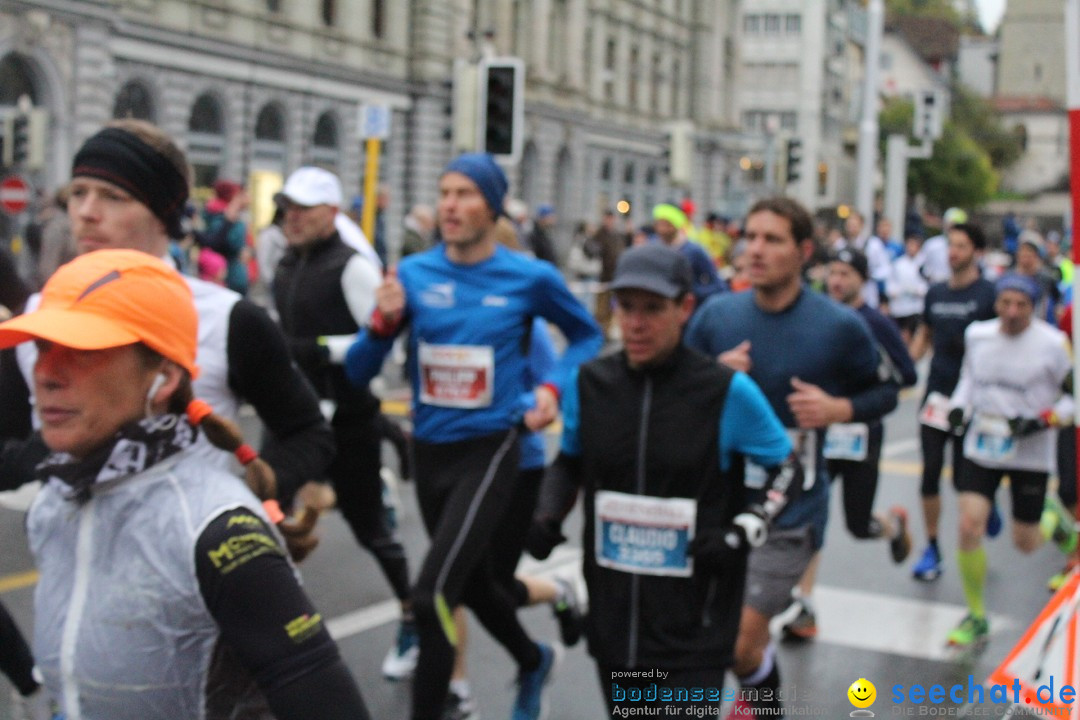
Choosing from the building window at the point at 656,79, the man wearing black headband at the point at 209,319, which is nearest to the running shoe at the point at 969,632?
the man wearing black headband at the point at 209,319

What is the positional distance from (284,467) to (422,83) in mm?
39182

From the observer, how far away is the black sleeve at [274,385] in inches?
129

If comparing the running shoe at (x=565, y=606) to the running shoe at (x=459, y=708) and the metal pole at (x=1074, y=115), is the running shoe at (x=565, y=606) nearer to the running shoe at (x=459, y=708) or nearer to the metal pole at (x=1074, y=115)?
the running shoe at (x=459, y=708)

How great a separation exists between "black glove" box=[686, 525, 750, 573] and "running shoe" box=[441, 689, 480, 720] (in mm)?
1880

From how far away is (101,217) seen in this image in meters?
3.27

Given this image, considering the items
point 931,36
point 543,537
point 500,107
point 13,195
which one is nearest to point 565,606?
point 543,537

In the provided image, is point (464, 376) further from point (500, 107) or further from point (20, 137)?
point (20, 137)

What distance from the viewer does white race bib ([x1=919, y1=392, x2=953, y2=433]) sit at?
787 centimetres

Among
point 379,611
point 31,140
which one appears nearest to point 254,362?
point 379,611

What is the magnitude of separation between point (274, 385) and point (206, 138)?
29810 mm

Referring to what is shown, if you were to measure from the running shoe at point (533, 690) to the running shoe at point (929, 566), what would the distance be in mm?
3460

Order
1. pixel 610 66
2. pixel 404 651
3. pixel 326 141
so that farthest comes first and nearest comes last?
Answer: pixel 610 66
pixel 326 141
pixel 404 651

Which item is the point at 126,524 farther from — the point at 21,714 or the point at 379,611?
the point at 379,611

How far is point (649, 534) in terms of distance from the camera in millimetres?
3809
